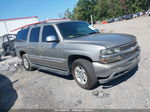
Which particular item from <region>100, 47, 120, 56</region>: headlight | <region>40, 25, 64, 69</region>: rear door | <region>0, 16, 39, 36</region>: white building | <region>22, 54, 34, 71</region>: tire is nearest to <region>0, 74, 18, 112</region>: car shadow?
<region>22, 54, 34, 71</region>: tire

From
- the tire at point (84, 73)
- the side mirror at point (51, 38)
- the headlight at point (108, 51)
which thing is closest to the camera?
the headlight at point (108, 51)

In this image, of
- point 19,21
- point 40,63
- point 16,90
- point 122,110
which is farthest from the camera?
point 19,21

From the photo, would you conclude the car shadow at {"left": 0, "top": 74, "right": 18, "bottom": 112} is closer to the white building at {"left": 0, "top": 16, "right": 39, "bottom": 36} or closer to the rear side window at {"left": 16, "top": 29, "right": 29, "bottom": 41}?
the rear side window at {"left": 16, "top": 29, "right": 29, "bottom": 41}

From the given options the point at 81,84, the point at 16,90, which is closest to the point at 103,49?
the point at 81,84

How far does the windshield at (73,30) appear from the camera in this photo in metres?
4.36

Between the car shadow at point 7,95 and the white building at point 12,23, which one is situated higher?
the white building at point 12,23

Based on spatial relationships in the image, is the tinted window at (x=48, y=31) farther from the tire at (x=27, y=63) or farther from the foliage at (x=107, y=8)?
the foliage at (x=107, y=8)

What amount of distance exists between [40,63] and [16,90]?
1305 mm

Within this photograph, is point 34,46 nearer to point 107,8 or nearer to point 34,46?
point 34,46

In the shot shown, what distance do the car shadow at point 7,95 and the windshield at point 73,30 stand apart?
8.20ft

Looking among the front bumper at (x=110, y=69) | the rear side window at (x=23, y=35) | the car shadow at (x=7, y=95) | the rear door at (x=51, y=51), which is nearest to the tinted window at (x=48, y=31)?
the rear door at (x=51, y=51)

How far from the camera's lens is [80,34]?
4.48 metres

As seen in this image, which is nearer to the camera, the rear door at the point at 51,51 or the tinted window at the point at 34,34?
the rear door at the point at 51,51

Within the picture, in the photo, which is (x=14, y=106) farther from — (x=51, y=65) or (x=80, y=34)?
A: (x=80, y=34)
